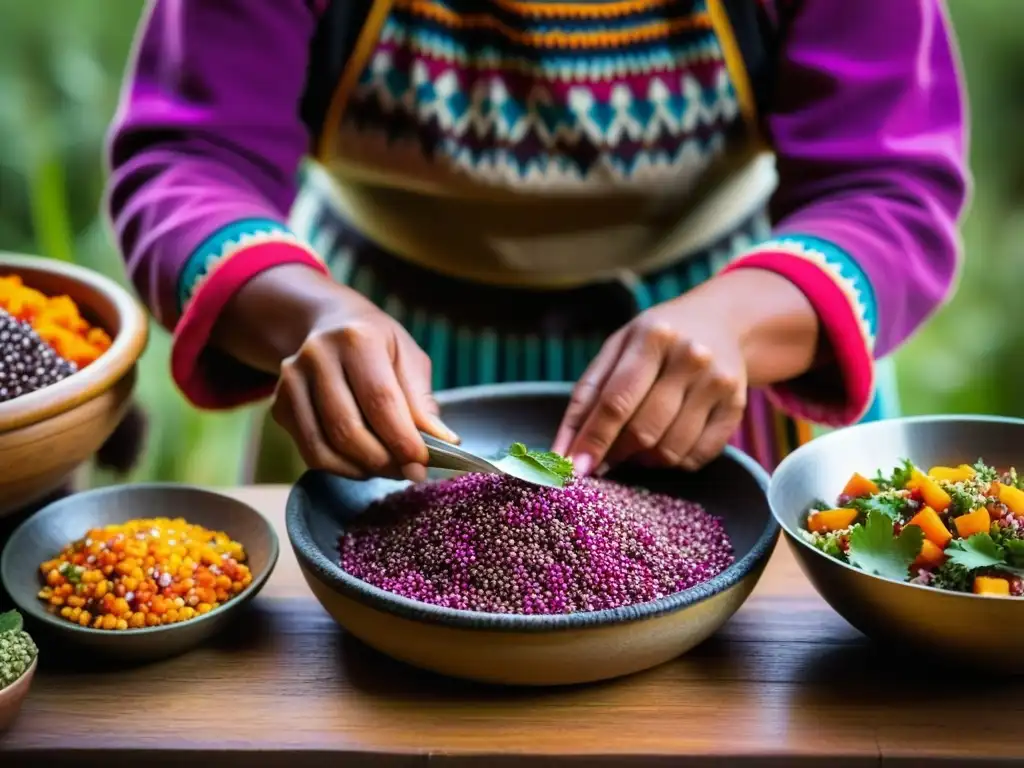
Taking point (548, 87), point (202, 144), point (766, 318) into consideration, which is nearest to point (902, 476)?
point (766, 318)

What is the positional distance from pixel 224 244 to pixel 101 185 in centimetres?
139

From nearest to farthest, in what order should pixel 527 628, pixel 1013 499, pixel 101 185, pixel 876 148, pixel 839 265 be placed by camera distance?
1. pixel 527 628
2. pixel 1013 499
3. pixel 839 265
4. pixel 876 148
5. pixel 101 185

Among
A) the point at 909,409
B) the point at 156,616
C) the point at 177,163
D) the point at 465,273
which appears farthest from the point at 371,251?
the point at 909,409

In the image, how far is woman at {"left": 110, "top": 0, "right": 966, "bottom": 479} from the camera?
1.15 metres

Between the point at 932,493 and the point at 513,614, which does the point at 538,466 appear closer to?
the point at 513,614

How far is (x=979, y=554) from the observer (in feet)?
2.80

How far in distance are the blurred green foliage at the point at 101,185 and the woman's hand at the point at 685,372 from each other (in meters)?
1.30

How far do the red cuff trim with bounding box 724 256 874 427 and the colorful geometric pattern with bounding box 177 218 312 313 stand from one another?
0.45m

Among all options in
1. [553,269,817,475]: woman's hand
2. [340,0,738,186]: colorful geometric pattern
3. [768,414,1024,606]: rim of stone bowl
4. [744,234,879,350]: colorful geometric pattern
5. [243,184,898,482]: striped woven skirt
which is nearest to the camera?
[768,414,1024,606]: rim of stone bowl

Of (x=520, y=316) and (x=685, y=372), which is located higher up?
(x=685, y=372)

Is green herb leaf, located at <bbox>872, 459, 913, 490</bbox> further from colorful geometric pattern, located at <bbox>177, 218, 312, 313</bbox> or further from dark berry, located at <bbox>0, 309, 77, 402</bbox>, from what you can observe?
dark berry, located at <bbox>0, 309, 77, 402</bbox>

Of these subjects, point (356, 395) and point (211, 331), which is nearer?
point (356, 395)

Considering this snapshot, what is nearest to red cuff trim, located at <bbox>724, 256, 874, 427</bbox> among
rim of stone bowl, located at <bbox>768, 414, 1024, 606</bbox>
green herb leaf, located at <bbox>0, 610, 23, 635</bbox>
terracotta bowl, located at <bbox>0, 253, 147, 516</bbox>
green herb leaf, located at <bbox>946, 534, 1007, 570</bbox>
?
rim of stone bowl, located at <bbox>768, 414, 1024, 606</bbox>

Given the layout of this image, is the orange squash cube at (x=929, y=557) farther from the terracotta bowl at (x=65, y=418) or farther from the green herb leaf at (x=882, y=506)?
the terracotta bowl at (x=65, y=418)
